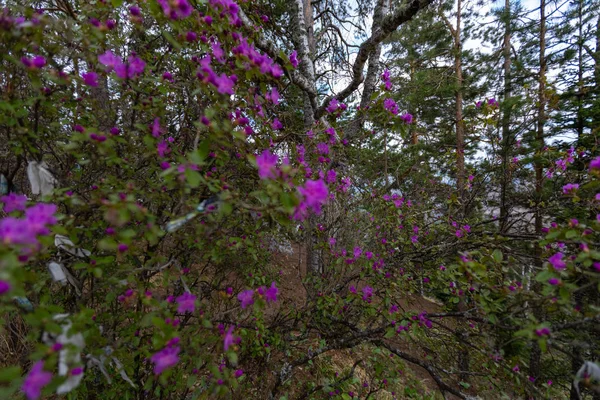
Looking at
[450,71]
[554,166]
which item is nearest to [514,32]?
[450,71]

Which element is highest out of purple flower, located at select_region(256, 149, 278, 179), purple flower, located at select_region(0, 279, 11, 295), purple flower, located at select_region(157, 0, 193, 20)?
purple flower, located at select_region(157, 0, 193, 20)

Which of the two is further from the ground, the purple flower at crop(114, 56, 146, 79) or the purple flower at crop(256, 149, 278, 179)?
the purple flower at crop(114, 56, 146, 79)

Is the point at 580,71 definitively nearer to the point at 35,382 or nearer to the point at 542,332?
the point at 542,332

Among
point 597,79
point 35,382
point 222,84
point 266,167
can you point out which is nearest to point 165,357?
point 35,382

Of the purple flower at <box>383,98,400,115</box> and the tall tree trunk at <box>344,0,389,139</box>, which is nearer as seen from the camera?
the purple flower at <box>383,98,400,115</box>

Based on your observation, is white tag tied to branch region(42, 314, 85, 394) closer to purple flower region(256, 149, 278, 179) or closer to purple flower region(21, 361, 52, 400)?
purple flower region(21, 361, 52, 400)

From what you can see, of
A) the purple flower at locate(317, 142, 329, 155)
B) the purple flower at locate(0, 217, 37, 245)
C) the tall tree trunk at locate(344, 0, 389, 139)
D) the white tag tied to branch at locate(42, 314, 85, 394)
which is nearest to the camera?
the purple flower at locate(0, 217, 37, 245)

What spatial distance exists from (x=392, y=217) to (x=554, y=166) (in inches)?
101

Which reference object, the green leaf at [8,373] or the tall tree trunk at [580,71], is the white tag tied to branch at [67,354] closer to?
the green leaf at [8,373]

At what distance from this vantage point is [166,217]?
4.67 ft

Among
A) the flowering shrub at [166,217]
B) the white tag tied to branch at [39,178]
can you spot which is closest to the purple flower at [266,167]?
the flowering shrub at [166,217]

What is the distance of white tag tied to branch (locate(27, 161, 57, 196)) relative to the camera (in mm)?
1013

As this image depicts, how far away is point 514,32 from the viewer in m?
5.12

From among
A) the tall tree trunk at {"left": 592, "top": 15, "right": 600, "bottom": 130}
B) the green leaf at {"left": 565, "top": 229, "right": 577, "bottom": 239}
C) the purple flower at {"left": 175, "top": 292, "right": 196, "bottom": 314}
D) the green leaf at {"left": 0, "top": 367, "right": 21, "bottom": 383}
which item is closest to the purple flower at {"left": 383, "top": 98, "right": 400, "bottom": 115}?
the green leaf at {"left": 565, "top": 229, "right": 577, "bottom": 239}
